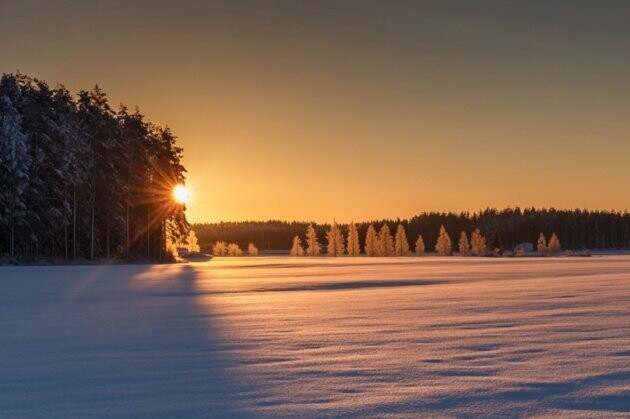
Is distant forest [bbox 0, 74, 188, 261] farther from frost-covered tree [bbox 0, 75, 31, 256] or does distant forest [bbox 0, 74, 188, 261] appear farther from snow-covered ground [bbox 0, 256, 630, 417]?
snow-covered ground [bbox 0, 256, 630, 417]

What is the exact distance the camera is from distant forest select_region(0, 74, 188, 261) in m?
44.9

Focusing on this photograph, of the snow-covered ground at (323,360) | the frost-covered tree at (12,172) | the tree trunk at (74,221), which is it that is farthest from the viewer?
the tree trunk at (74,221)

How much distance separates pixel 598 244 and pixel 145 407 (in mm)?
196370

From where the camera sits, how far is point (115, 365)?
6355 mm

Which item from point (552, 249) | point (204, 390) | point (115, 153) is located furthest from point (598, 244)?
point (204, 390)

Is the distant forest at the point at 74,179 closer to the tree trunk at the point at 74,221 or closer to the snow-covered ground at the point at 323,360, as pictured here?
the tree trunk at the point at 74,221

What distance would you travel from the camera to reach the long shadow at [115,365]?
4660mm

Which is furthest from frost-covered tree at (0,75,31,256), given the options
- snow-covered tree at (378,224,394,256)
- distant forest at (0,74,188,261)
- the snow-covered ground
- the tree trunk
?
snow-covered tree at (378,224,394,256)

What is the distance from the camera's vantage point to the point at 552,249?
132 metres

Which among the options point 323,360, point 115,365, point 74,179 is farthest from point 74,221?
point 323,360

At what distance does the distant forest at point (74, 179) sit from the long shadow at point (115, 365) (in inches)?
1447

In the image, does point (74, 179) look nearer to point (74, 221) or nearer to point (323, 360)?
point (74, 221)

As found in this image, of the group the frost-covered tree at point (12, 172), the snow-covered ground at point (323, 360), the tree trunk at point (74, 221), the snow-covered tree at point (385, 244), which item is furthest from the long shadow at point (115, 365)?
the snow-covered tree at point (385, 244)

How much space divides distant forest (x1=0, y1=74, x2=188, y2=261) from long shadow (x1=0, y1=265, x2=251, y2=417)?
3676 centimetres
